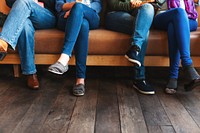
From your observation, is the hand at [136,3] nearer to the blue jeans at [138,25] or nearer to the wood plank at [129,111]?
the blue jeans at [138,25]

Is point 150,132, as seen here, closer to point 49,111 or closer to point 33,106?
point 49,111

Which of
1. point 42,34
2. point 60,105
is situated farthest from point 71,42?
point 60,105

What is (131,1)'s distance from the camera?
5.87ft

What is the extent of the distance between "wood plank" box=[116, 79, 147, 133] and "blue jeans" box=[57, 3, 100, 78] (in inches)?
12.6

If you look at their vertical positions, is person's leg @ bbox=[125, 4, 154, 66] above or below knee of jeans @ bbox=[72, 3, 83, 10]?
below

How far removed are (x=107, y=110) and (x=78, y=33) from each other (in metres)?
0.54

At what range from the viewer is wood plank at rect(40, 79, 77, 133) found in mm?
1214

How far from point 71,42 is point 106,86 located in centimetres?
45

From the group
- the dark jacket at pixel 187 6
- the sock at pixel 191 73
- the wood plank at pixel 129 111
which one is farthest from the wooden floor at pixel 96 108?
the dark jacket at pixel 187 6

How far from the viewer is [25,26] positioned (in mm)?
1639

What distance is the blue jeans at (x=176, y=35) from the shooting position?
155 cm

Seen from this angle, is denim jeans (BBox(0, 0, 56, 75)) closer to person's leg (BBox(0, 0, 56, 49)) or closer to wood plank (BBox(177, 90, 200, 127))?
person's leg (BBox(0, 0, 56, 49))

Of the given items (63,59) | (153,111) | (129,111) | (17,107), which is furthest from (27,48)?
(153,111)

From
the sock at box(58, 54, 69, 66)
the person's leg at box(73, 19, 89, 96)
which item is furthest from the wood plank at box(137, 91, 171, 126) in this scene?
the sock at box(58, 54, 69, 66)
